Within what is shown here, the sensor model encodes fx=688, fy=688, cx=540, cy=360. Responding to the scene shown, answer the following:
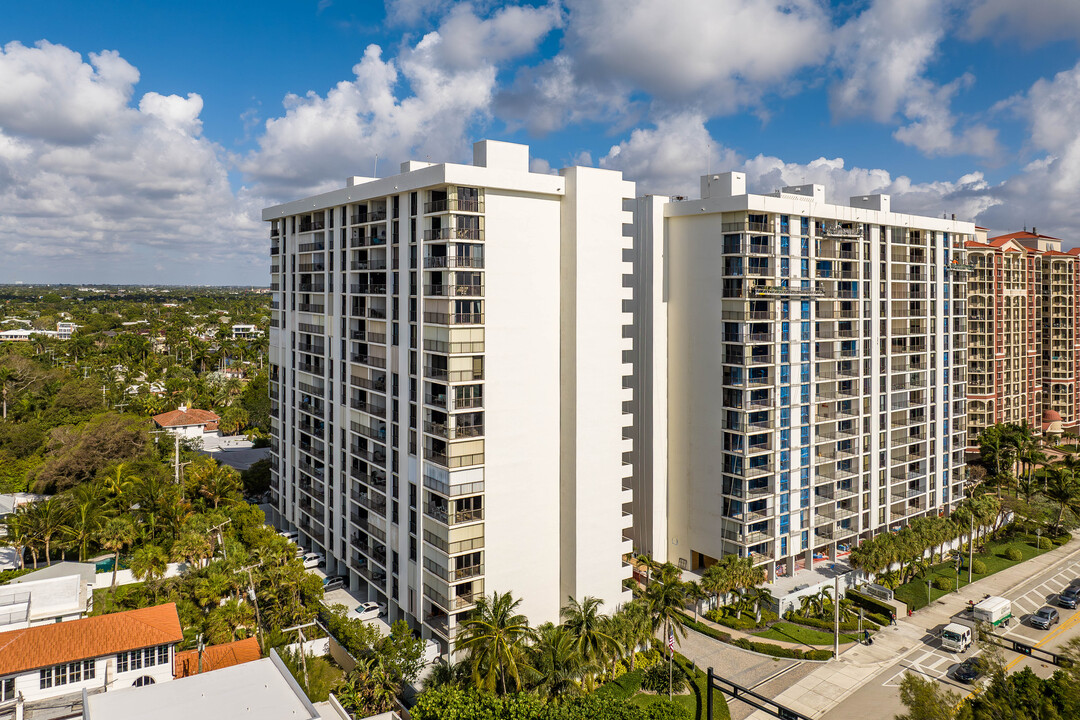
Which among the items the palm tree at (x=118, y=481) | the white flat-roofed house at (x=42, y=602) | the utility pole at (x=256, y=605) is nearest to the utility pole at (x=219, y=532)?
the utility pole at (x=256, y=605)

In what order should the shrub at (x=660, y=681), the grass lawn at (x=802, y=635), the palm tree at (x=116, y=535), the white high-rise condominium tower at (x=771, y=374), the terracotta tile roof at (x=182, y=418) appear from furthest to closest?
the terracotta tile roof at (x=182, y=418)
the palm tree at (x=116, y=535)
the white high-rise condominium tower at (x=771, y=374)
the grass lawn at (x=802, y=635)
the shrub at (x=660, y=681)

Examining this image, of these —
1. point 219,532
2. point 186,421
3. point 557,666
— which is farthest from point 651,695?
point 186,421

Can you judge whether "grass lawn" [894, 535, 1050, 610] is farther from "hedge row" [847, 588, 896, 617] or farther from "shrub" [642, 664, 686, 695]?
"shrub" [642, 664, 686, 695]

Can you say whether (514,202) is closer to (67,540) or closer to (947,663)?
(947,663)

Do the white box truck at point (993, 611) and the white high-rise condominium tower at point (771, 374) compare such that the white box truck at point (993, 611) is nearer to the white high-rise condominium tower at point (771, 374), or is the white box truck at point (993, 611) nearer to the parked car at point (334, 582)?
the white high-rise condominium tower at point (771, 374)

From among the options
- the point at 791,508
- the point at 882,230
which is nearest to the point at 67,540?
the point at 791,508

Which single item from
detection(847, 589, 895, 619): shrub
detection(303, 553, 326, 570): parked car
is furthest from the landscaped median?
detection(303, 553, 326, 570): parked car

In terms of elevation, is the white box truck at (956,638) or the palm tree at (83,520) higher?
the palm tree at (83,520)
